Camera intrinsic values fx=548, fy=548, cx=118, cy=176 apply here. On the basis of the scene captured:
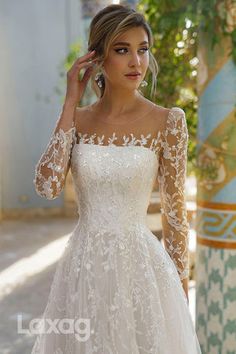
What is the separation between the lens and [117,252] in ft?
5.88

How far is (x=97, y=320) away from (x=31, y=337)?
215 centimetres

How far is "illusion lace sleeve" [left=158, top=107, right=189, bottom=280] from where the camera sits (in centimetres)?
183

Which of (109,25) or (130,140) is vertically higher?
(109,25)

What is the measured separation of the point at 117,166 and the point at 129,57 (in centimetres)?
36

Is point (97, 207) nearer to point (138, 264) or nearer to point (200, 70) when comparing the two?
point (138, 264)

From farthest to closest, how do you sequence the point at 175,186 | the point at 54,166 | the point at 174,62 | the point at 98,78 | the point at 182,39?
1. the point at 174,62
2. the point at 182,39
3. the point at 98,78
4. the point at 175,186
5. the point at 54,166

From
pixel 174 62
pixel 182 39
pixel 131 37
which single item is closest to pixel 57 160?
pixel 131 37

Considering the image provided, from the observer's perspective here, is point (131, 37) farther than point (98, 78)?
No

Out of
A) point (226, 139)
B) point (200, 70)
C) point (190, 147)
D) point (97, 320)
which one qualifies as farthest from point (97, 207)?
point (190, 147)

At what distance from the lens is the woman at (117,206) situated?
5.80 ft

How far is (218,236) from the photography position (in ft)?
8.13

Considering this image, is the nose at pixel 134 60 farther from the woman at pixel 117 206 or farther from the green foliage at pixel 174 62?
the green foliage at pixel 174 62

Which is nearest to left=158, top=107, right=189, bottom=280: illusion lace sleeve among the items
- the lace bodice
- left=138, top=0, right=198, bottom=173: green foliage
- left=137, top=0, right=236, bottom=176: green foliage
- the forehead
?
the lace bodice

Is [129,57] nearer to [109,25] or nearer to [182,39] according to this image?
[109,25]
